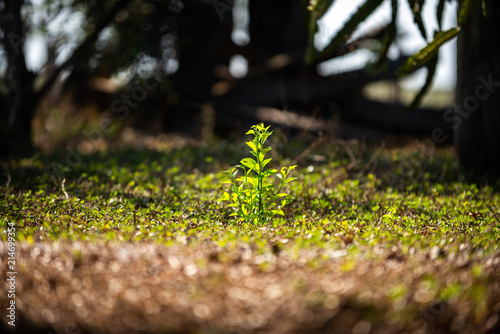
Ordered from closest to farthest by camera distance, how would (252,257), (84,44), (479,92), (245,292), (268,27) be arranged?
(245,292) < (252,257) < (479,92) < (84,44) < (268,27)

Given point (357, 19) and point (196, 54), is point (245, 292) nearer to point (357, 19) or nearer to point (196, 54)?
point (357, 19)

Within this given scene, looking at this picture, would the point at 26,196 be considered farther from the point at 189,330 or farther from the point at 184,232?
the point at 189,330

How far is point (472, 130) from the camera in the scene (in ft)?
21.4

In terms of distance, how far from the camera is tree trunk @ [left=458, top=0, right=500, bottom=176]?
626 cm

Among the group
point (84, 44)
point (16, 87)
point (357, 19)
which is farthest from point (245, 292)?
point (84, 44)

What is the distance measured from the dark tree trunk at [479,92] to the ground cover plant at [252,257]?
660mm

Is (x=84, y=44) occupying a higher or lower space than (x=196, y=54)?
lower

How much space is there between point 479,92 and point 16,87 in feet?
25.5

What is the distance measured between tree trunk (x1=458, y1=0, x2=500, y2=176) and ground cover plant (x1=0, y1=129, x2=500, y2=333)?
0.66m

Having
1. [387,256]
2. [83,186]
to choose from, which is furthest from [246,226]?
[83,186]

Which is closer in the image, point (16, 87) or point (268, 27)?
point (16, 87)

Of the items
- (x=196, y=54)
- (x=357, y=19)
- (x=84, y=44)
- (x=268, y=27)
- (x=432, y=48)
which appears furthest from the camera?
(x=268, y=27)

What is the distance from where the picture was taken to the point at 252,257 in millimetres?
3266

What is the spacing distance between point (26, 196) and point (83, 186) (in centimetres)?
71
